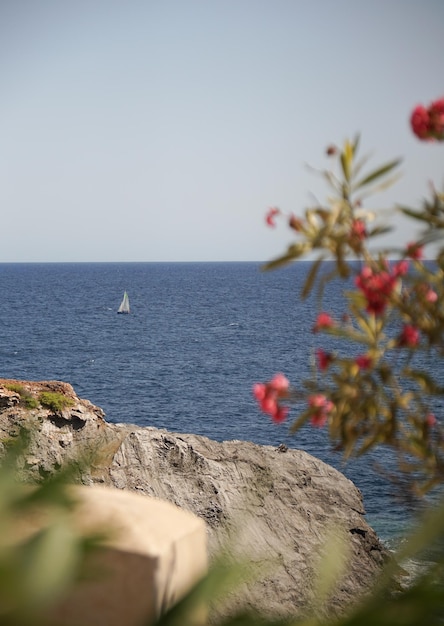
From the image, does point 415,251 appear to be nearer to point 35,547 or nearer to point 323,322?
point 323,322

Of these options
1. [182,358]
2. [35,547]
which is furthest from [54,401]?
[182,358]

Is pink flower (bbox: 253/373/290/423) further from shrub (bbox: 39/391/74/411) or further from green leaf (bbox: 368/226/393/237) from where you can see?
shrub (bbox: 39/391/74/411)

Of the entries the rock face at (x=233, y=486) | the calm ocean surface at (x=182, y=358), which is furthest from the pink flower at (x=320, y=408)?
the rock face at (x=233, y=486)

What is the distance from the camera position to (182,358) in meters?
74.2

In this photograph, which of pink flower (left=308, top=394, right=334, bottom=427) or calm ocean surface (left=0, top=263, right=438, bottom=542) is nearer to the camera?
pink flower (left=308, top=394, right=334, bottom=427)

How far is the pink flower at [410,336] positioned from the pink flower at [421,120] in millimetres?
906

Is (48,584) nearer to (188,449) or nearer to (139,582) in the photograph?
(139,582)

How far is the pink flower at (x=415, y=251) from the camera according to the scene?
3.23 metres

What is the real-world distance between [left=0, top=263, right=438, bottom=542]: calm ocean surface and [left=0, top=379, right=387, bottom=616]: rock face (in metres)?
2.92

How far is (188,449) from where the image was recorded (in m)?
23.3

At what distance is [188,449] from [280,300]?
120 metres

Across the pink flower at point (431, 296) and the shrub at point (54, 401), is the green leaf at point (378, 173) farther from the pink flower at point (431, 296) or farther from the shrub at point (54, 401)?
the shrub at point (54, 401)

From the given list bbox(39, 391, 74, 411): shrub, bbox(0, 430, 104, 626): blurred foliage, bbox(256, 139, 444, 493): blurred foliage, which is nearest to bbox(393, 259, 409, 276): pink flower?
bbox(256, 139, 444, 493): blurred foliage

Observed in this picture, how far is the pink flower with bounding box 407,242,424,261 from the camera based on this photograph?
3234 mm
